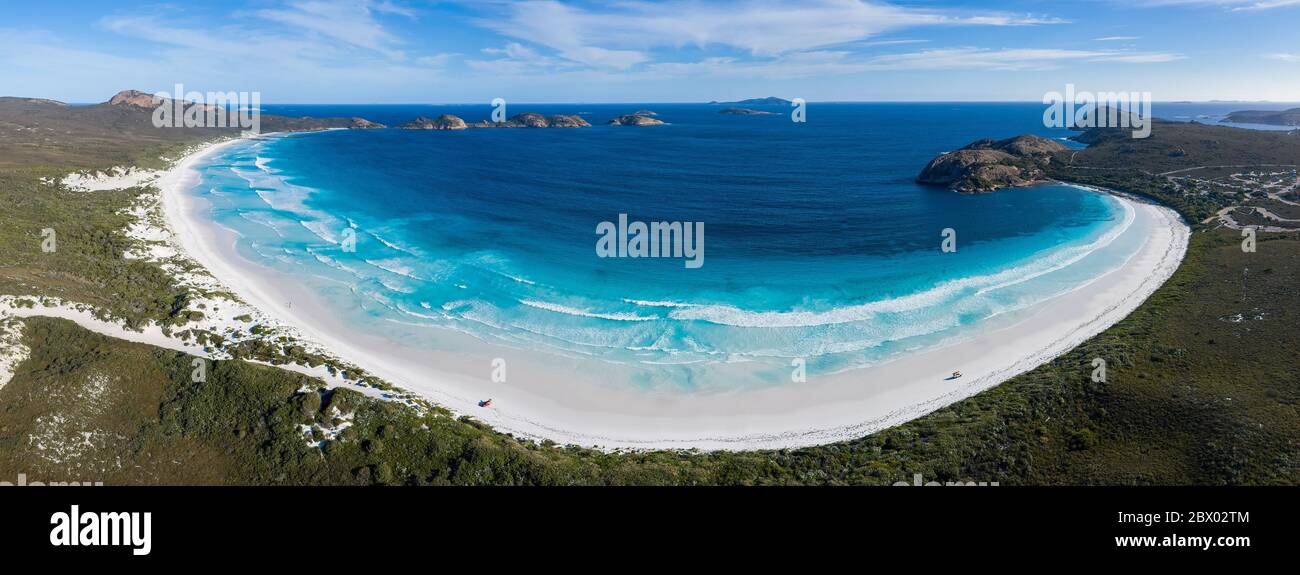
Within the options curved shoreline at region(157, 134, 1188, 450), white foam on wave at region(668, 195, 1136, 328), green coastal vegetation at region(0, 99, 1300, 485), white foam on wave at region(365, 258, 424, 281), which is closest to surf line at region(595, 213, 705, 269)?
white foam on wave at region(668, 195, 1136, 328)

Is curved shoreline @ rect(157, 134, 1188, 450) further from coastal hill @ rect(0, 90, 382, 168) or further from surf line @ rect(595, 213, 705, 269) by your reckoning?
coastal hill @ rect(0, 90, 382, 168)

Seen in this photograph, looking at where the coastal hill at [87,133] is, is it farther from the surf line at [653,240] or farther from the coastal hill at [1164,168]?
the coastal hill at [1164,168]

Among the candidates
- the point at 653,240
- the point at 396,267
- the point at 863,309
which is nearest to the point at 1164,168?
the point at 863,309

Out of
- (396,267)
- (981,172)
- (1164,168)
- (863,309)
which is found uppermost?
(1164,168)

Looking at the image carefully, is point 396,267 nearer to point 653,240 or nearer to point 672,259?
point 653,240
